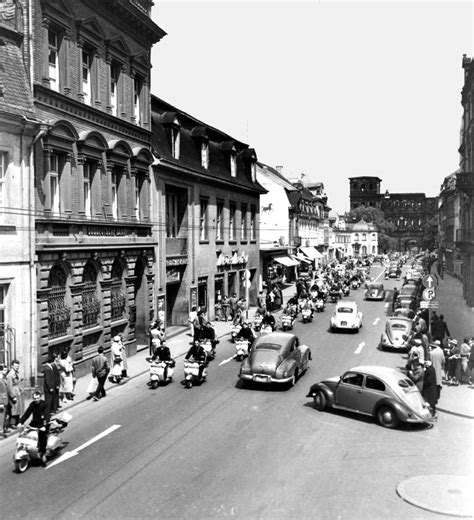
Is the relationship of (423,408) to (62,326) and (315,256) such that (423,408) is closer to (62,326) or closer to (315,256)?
(62,326)

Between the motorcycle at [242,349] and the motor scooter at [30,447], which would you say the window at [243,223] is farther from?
the motor scooter at [30,447]

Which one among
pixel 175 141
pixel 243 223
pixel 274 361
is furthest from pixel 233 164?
pixel 274 361

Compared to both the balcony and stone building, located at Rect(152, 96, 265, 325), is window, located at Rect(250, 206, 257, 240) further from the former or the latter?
the balcony

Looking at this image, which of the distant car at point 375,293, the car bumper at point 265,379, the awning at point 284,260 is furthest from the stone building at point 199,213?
the car bumper at point 265,379

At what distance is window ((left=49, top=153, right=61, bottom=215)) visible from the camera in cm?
2119

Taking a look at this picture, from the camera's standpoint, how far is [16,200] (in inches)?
751

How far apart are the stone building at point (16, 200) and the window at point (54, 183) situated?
5.43 feet

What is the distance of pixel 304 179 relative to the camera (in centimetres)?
10219

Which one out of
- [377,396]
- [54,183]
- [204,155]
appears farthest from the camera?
[204,155]

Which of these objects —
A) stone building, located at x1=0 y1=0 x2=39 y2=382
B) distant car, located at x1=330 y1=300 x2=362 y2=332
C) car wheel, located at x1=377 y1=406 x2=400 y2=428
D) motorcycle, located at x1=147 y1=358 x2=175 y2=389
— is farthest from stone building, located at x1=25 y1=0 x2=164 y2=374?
car wheel, located at x1=377 y1=406 x2=400 y2=428

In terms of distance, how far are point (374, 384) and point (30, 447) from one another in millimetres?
8665

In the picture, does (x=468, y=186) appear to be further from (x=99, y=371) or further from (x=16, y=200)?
(x=16, y=200)

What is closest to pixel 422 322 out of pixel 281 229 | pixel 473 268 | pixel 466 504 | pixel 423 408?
pixel 423 408

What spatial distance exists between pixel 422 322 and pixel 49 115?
16990mm
